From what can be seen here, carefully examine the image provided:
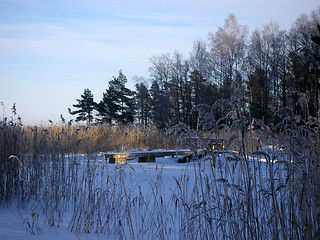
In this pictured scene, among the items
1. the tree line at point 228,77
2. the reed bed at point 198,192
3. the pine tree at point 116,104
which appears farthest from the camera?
the pine tree at point 116,104

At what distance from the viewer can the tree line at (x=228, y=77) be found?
794 inches

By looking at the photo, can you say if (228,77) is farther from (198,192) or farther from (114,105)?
(198,192)

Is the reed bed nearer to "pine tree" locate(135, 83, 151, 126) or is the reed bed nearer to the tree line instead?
the tree line

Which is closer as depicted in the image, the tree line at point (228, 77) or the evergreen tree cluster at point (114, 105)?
the tree line at point (228, 77)

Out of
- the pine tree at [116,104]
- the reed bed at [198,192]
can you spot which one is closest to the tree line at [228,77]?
the pine tree at [116,104]

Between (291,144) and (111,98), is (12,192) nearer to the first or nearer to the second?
(291,144)

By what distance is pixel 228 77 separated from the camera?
21.5 metres

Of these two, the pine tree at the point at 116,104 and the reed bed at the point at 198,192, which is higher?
the pine tree at the point at 116,104

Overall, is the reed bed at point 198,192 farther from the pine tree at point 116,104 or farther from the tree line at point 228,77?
the pine tree at point 116,104

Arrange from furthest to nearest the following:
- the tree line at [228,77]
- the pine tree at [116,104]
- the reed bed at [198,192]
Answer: the pine tree at [116,104], the tree line at [228,77], the reed bed at [198,192]

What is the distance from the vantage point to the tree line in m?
20.2

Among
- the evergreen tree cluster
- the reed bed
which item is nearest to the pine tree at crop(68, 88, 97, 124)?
the evergreen tree cluster

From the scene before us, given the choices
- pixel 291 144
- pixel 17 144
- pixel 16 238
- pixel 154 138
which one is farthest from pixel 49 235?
pixel 154 138

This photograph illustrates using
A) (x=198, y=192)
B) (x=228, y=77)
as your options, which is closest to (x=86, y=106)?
(x=228, y=77)
